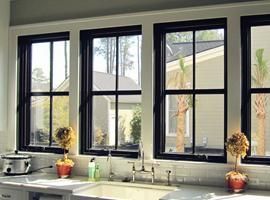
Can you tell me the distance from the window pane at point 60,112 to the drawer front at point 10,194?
97cm

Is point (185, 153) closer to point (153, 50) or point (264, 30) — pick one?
point (153, 50)

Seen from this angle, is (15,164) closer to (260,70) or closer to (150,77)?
(150,77)

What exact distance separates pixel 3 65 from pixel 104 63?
4.30 feet

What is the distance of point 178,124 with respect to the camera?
4.24 meters

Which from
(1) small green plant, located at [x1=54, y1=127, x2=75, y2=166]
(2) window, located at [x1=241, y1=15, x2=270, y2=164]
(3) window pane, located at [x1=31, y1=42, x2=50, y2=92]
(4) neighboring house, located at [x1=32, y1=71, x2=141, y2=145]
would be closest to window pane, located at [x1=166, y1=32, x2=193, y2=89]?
(4) neighboring house, located at [x1=32, y1=71, x2=141, y2=145]

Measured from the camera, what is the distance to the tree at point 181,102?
4203 millimetres

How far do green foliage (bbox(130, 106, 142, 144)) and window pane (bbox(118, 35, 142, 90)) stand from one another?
25 centimetres

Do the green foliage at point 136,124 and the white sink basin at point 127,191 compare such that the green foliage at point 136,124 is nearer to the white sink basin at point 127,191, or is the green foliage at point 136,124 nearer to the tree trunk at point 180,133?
the tree trunk at point 180,133

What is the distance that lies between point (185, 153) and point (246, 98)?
0.83 metres

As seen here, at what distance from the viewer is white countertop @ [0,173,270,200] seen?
138 inches

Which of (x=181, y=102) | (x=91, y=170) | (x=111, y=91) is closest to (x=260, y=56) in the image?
(x=181, y=102)

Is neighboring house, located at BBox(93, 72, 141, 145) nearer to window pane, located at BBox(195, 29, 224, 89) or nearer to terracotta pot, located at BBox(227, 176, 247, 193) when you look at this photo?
window pane, located at BBox(195, 29, 224, 89)

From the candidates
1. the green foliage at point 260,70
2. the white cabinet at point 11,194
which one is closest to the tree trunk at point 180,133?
the green foliage at point 260,70

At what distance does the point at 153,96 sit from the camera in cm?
426
